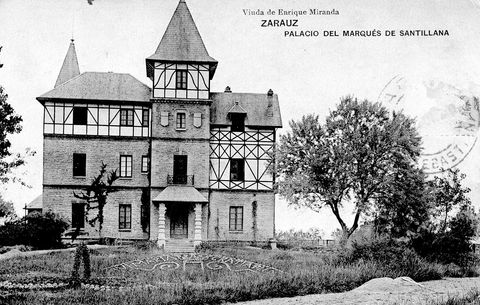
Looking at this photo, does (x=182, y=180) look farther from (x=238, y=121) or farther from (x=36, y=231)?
(x=36, y=231)

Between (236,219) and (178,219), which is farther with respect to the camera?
(236,219)

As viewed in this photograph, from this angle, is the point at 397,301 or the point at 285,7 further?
the point at 285,7

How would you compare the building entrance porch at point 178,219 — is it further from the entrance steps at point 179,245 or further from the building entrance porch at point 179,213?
the entrance steps at point 179,245

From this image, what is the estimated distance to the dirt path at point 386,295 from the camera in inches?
481

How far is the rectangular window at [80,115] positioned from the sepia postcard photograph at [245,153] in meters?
0.05

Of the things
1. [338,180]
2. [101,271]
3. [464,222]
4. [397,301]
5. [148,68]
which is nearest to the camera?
[397,301]

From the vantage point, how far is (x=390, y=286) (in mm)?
13547

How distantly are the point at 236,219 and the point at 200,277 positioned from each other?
24.3 ft

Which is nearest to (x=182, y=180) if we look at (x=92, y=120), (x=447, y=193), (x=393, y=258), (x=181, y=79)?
(x=181, y=79)

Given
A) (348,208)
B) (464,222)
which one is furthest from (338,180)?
(464,222)

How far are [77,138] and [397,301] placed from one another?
1224 centimetres

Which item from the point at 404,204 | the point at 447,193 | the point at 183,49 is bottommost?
the point at 404,204

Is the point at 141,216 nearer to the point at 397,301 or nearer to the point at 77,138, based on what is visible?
the point at 77,138

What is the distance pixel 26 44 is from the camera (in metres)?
15.7
